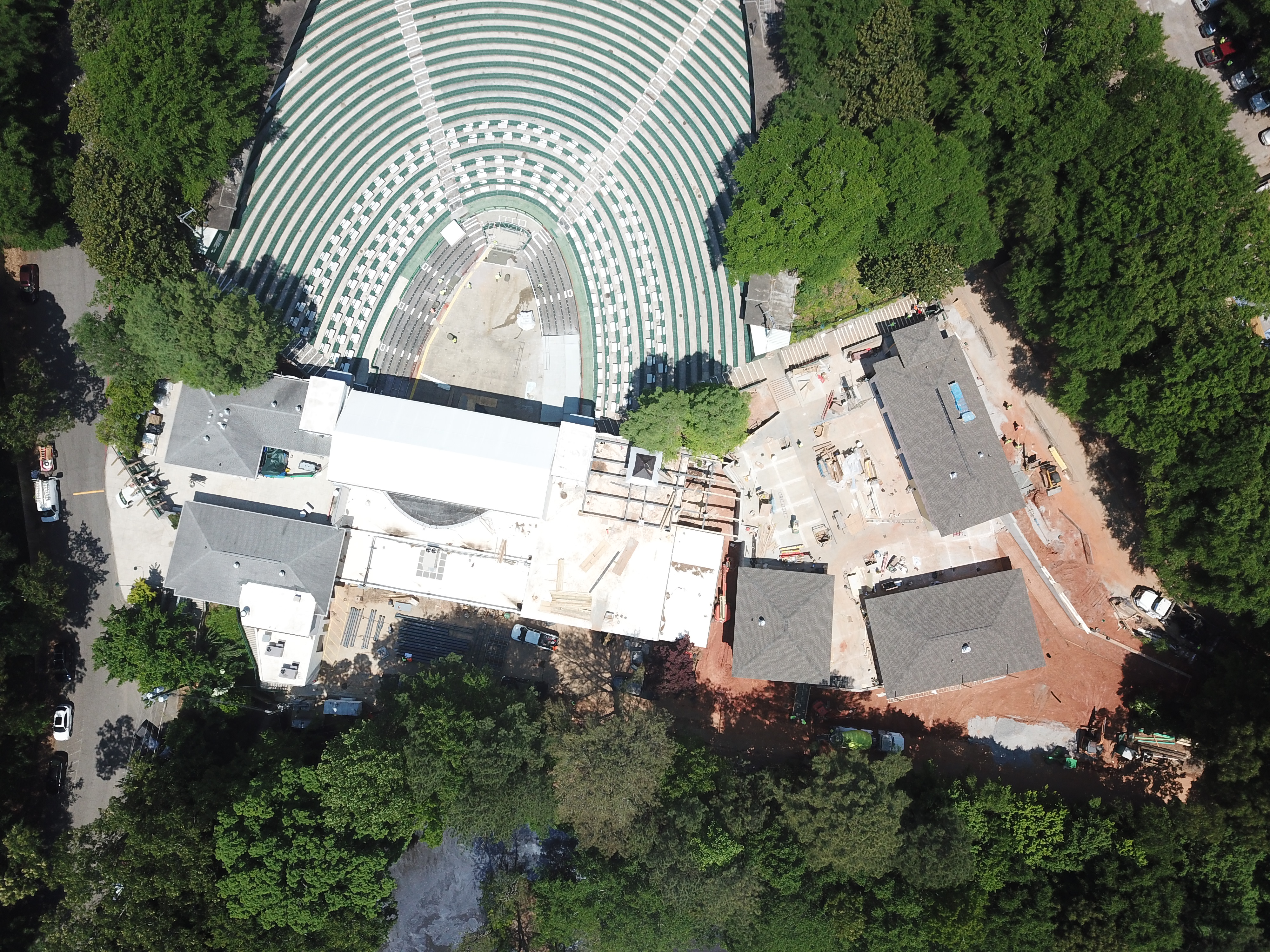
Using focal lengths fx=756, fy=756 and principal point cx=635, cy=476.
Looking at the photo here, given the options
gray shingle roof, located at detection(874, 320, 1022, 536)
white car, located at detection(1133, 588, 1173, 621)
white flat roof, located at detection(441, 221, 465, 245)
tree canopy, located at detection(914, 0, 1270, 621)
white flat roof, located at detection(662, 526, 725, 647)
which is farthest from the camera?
white flat roof, located at detection(441, 221, 465, 245)

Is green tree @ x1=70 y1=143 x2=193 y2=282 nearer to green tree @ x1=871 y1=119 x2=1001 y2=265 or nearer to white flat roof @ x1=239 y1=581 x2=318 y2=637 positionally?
white flat roof @ x1=239 y1=581 x2=318 y2=637

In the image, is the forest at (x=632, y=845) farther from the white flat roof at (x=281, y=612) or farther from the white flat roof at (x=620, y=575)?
the white flat roof at (x=281, y=612)

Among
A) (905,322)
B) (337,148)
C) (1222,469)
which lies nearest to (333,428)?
(337,148)

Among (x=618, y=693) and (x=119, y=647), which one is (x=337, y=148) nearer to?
(x=119, y=647)

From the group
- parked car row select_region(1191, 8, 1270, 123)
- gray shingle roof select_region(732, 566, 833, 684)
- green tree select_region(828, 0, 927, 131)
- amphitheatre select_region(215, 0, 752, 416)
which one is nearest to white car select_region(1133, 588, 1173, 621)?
gray shingle roof select_region(732, 566, 833, 684)

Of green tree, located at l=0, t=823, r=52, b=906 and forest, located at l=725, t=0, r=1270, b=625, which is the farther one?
green tree, located at l=0, t=823, r=52, b=906
